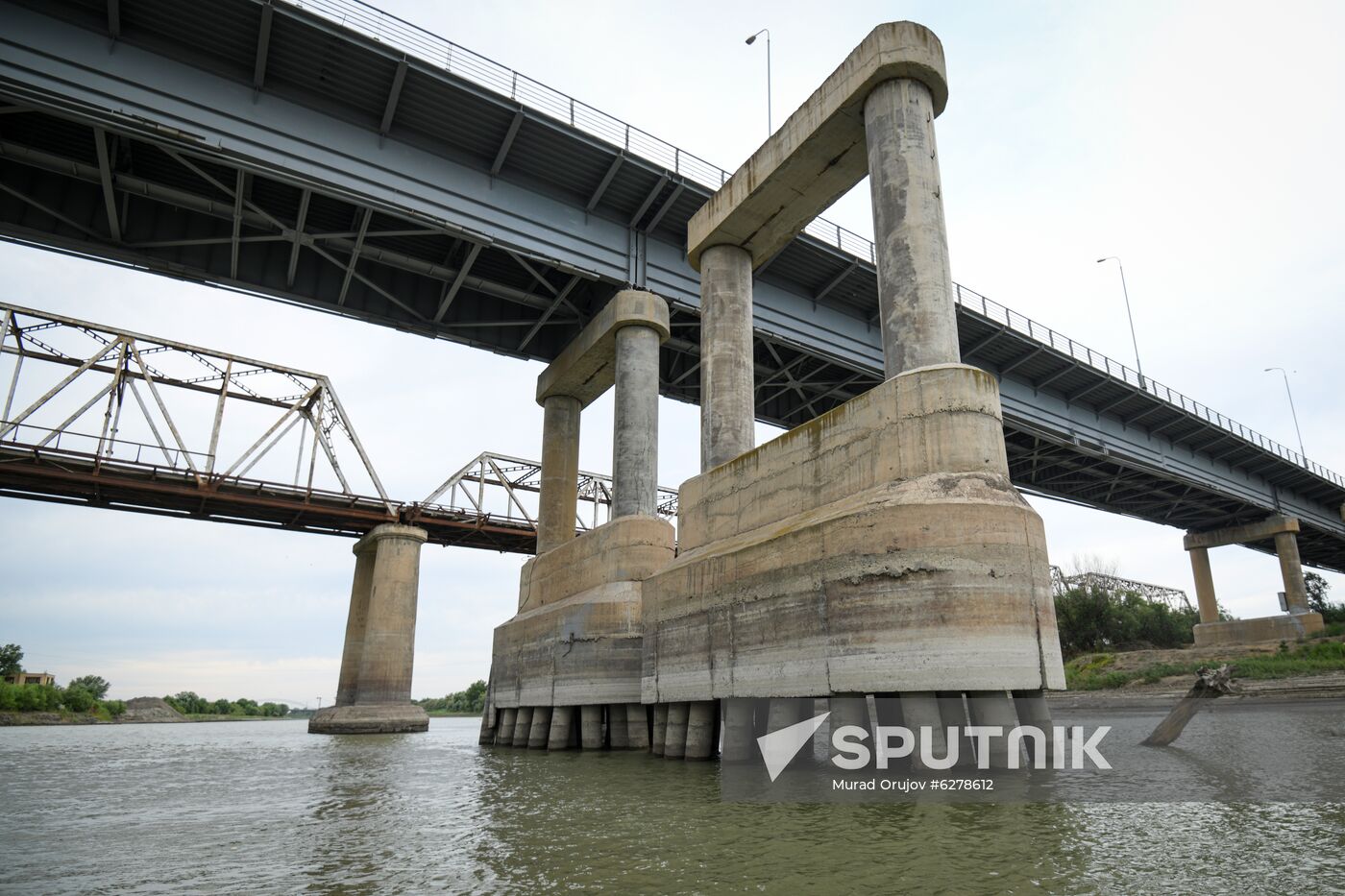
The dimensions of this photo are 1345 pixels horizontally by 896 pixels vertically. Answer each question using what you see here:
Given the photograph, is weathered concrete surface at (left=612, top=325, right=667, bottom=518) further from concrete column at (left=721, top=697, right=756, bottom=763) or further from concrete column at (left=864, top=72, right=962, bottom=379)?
concrete column at (left=864, top=72, right=962, bottom=379)

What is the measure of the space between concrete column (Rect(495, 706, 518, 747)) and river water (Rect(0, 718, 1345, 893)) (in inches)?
493

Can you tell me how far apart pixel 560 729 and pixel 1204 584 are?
5413 cm

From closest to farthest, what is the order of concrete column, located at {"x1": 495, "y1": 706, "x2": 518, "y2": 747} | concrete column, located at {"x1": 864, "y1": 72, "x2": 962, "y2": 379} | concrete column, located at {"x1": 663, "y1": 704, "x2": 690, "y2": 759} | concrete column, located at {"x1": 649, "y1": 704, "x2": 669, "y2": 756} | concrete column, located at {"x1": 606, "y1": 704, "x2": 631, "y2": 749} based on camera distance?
concrete column, located at {"x1": 864, "y1": 72, "x2": 962, "y2": 379} → concrete column, located at {"x1": 663, "y1": 704, "x2": 690, "y2": 759} → concrete column, located at {"x1": 649, "y1": 704, "x2": 669, "y2": 756} → concrete column, located at {"x1": 606, "y1": 704, "x2": 631, "y2": 749} → concrete column, located at {"x1": 495, "y1": 706, "x2": 518, "y2": 747}

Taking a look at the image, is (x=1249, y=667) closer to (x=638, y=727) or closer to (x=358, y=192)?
(x=638, y=727)

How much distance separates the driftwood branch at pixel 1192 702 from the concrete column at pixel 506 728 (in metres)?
16.8

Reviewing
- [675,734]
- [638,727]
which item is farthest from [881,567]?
[638,727]

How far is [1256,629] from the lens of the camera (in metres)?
47.5

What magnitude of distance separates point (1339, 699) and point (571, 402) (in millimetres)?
28489

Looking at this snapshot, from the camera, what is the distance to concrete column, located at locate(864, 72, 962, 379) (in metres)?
12.7

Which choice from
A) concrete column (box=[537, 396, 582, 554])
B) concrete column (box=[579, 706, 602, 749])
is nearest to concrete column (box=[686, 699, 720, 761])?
concrete column (box=[579, 706, 602, 749])

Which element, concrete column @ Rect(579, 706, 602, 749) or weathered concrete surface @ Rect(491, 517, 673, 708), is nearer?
weathered concrete surface @ Rect(491, 517, 673, 708)

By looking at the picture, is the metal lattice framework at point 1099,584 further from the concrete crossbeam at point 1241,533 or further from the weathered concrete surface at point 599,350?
the weathered concrete surface at point 599,350

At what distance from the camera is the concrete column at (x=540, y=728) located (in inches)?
864

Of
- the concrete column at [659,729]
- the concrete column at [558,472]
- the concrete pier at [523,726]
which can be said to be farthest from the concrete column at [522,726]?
the concrete column at [659,729]
